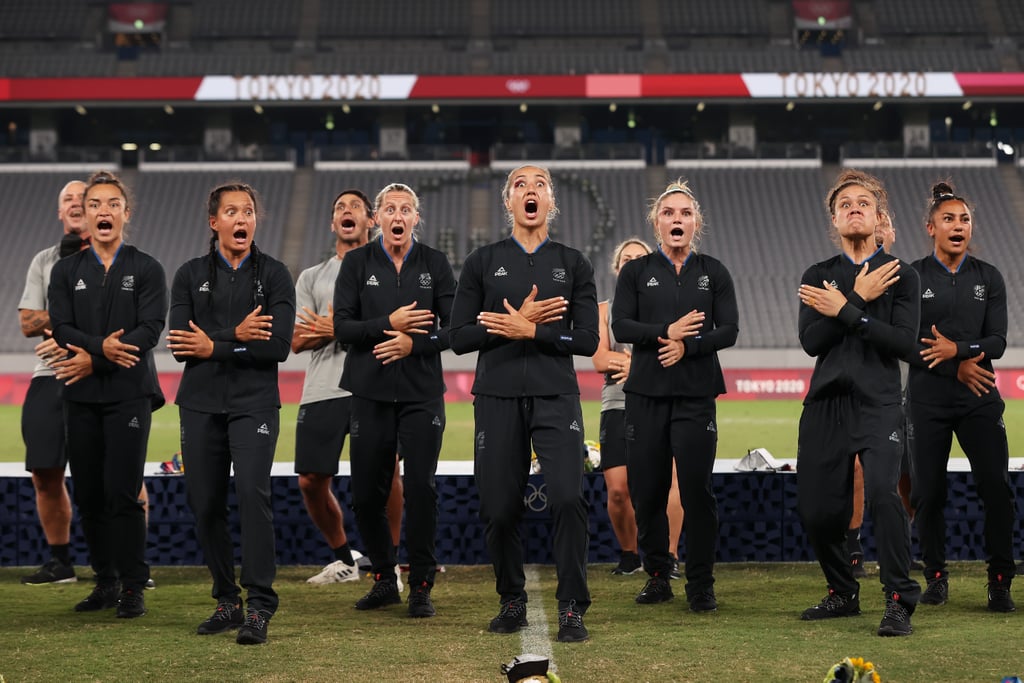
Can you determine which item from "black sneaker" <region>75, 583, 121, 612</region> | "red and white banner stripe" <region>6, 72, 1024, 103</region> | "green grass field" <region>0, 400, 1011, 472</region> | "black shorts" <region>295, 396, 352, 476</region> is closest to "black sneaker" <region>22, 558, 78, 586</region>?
"black sneaker" <region>75, 583, 121, 612</region>

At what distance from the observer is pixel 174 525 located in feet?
26.9

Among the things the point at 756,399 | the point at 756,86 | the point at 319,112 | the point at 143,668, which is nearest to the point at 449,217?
the point at 319,112

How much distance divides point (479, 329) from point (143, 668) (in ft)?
6.91

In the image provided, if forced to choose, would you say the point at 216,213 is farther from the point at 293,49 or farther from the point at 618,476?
the point at 293,49

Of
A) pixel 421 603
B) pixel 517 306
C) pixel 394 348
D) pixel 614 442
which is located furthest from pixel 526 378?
pixel 614 442

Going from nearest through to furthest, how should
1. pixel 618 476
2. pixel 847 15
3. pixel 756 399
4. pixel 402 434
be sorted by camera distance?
pixel 402 434 < pixel 618 476 < pixel 756 399 < pixel 847 15

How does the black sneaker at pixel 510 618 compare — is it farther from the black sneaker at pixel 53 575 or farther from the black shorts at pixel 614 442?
the black sneaker at pixel 53 575

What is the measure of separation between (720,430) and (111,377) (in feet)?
42.9

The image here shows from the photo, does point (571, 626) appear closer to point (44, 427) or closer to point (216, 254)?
point (216, 254)

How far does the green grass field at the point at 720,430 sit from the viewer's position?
1580 centimetres

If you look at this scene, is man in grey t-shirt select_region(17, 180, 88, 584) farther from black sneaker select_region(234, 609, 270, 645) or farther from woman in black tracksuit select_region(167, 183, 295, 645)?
black sneaker select_region(234, 609, 270, 645)

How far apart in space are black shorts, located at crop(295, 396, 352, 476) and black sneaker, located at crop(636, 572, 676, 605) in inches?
75.1

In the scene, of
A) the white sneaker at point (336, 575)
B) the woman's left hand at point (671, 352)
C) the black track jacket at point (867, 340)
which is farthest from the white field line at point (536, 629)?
the black track jacket at point (867, 340)

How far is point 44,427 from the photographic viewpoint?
7.56 metres
